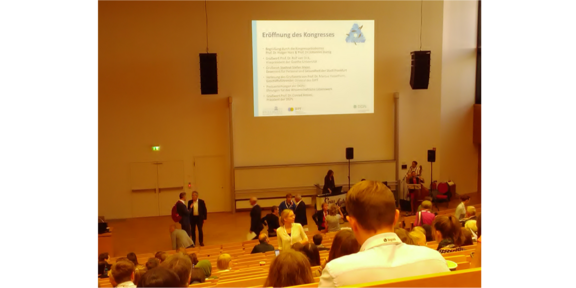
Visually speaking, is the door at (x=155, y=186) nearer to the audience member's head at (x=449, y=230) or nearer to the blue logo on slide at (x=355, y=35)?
the blue logo on slide at (x=355, y=35)

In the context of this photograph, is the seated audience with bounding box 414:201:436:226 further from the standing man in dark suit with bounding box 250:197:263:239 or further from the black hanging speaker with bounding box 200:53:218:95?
the black hanging speaker with bounding box 200:53:218:95

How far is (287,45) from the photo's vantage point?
1219 centimetres

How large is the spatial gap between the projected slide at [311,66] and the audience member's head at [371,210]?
10447 mm

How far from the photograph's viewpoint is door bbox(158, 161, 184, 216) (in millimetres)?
12891

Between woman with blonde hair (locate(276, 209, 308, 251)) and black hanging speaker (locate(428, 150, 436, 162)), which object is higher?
black hanging speaker (locate(428, 150, 436, 162))

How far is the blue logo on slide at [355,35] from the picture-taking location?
42.0ft

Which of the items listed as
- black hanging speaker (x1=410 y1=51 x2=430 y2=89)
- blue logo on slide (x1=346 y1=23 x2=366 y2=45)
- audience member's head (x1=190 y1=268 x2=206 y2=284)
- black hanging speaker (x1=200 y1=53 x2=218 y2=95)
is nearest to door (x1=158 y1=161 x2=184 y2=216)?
black hanging speaker (x1=200 y1=53 x2=218 y2=95)

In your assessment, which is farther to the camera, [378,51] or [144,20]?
[378,51]

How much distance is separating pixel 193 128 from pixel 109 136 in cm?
203

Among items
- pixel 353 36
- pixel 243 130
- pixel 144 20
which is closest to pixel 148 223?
pixel 243 130

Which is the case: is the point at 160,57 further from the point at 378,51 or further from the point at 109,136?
the point at 378,51

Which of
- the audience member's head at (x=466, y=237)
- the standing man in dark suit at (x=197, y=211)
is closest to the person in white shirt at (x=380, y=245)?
the audience member's head at (x=466, y=237)

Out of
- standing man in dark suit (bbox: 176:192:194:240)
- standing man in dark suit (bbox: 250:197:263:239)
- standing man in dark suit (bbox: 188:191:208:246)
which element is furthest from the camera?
standing man in dark suit (bbox: 188:191:208:246)

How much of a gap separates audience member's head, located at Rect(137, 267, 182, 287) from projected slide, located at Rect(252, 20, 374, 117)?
34.5 feet
